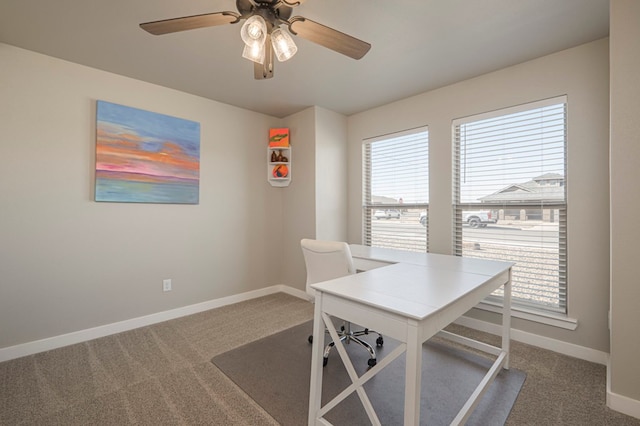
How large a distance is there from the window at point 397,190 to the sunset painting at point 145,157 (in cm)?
217

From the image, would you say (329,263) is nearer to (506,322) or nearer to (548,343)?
(506,322)

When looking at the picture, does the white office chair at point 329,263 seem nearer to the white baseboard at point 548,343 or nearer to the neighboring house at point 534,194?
the white baseboard at point 548,343

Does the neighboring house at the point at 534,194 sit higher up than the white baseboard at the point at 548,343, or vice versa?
the neighboring house at the point at 534,194

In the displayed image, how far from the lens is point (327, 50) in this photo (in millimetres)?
2367

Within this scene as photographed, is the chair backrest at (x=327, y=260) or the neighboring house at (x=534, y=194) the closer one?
the chair backrest at (x=327, y=260)

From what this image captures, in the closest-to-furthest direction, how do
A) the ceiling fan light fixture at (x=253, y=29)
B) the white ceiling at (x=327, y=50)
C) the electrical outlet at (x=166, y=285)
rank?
the ceiling fan light fixture at (x=253, y=29), the white ceiling at (x=327, y=50), the electrical outlet at (x=166, y=285)

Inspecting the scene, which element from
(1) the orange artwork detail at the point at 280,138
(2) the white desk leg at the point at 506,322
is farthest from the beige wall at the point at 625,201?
(1) the orange artwork detail at the point at 280,138

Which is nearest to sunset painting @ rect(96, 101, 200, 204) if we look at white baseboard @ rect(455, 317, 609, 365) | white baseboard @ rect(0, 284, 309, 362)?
white baseboard @ rect(0, 284, 309, 362)

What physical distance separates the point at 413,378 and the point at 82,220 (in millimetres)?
2973

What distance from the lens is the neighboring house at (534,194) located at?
244 cm

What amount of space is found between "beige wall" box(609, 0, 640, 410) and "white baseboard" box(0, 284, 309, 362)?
2178 mm

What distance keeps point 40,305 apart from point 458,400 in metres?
3.31

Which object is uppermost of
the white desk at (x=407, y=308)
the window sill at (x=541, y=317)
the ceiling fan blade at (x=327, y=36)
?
the ceiling fan blade at (x=327, y=36)

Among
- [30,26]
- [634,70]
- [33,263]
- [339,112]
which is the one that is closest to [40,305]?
[33,263]
